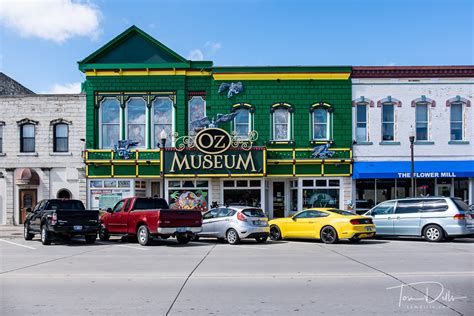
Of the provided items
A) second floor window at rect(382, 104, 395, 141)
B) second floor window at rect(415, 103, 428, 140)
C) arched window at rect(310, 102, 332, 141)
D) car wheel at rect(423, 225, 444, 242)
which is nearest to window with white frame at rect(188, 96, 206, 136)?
arched window at rect(310, 102, 332, 141)

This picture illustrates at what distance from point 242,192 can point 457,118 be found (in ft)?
41.2

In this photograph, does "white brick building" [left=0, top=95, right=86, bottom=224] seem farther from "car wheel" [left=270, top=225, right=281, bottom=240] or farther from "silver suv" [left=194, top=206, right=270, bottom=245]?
"car wheel" [left=270, top=225, right=281, bottom=240]

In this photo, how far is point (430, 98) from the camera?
29000mm

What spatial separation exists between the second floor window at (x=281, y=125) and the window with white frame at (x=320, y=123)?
1502 mm

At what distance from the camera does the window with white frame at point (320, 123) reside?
2936 centimetres

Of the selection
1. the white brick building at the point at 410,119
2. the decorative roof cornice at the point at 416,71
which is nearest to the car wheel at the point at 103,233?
the white brick building at the point at 410,119

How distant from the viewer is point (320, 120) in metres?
29.4

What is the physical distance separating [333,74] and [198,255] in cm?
1662

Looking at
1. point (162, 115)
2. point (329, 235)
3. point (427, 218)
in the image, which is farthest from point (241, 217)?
point (162, 115)

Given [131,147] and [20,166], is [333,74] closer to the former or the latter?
[131,147]

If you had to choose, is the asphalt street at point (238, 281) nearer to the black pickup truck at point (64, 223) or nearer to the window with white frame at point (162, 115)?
the black pickup truck at point (64, 223)

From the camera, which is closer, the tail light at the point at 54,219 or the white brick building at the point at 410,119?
the tail light at the point at 54,219

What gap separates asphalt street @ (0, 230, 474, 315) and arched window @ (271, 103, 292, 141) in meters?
12.7

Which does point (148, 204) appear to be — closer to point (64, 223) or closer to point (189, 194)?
point (64, 223)
